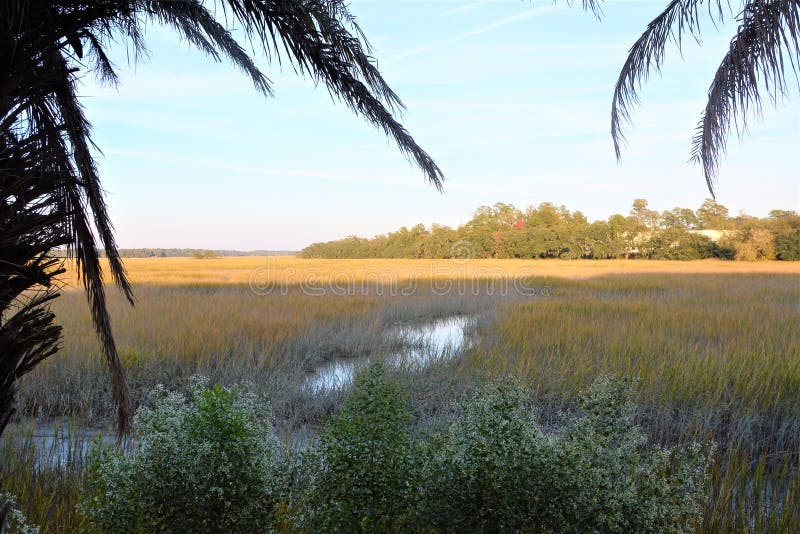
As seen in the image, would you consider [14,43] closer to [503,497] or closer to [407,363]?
[503,497]

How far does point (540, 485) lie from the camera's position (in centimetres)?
138

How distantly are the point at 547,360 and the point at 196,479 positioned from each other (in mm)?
4515

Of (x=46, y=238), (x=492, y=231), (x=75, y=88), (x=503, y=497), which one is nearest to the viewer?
(x=503, y=497)

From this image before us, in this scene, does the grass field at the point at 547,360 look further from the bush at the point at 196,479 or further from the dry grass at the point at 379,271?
the dry grass at the point at 379,271

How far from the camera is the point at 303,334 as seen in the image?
22.5 feet

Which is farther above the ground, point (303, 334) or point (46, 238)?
point (46, 238)

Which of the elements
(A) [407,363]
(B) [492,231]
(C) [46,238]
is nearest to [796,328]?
(A) [407,363]

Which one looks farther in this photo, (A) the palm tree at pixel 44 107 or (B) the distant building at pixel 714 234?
(B) the distant building at pixel 714 234

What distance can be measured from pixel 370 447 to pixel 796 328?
8.11 m

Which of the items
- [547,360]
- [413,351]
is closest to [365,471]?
[547,360]

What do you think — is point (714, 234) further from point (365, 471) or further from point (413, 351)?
point (365, 471)

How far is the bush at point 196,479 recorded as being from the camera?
54.0 inches

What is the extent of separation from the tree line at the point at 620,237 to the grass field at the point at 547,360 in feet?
99.6

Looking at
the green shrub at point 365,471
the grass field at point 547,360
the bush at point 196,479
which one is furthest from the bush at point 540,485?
the grass field at point 547,360
